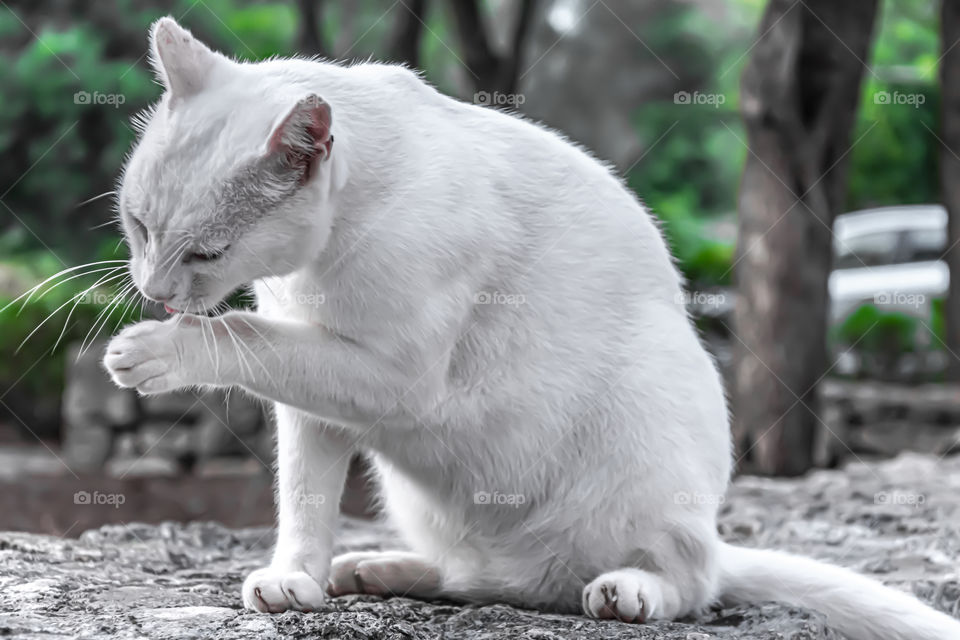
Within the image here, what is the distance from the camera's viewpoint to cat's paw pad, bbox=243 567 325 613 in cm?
299

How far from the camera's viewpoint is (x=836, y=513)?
5.25 meters

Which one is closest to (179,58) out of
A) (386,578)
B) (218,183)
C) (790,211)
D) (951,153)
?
(218,183)

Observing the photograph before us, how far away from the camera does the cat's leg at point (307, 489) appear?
10.6ft

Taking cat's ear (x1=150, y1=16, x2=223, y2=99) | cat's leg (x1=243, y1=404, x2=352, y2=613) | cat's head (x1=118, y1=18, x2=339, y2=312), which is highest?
cat's ear (x1=150, y1=16, x2=223, y2=99)

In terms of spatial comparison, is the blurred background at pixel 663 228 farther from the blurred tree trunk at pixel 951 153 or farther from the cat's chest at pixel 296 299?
the cat's chest at pixel 296 299

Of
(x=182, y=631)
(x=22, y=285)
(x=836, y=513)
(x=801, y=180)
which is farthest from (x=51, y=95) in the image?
(x=182, y=631)

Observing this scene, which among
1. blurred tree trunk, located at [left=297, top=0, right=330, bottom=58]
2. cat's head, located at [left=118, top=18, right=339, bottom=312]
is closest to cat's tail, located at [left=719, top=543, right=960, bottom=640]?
cat's head, located at [left=118, top=18, right=339, bottom=312]

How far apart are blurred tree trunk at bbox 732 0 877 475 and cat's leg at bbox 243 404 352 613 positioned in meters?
5.03

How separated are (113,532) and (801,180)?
17.0 ft

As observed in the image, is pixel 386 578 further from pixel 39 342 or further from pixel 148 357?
pixel 39 342

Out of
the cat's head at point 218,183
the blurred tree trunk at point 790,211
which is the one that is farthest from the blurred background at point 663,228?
the cat's head at point 218,183

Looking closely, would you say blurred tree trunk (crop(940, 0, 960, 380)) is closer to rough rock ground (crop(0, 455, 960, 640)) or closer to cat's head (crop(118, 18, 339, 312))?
rough rock ground (crop(0, 455, 960, 640))

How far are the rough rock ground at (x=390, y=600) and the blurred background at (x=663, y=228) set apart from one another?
0.76 meters

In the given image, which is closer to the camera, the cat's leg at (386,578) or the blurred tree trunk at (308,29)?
the cat's leg at (386,578)
